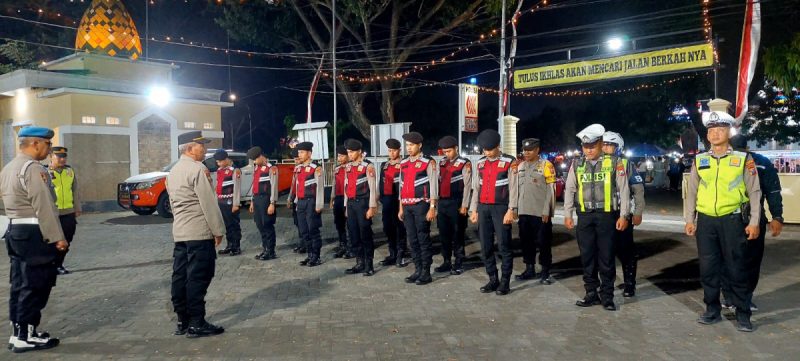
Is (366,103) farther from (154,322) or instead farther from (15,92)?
(154,322)

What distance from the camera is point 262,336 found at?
525cm

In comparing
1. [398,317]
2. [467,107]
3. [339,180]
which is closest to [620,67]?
[467,107]

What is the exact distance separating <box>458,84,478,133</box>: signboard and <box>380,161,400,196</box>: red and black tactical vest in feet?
29.9

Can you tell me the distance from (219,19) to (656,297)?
24.0m

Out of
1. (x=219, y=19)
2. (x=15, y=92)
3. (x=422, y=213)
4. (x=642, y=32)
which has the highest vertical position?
(x=219, y=19)

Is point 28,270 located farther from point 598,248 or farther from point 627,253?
point 627,253

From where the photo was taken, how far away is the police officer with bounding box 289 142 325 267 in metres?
8.77

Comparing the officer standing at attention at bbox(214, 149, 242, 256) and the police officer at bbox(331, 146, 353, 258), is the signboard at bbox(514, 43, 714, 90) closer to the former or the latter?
the police officer at bbox(331, 146, 353, 258)

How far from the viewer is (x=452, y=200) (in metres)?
8.27

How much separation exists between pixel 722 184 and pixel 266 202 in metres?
6.73

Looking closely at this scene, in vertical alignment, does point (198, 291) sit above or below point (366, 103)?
below

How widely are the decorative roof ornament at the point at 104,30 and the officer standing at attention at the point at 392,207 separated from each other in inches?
642

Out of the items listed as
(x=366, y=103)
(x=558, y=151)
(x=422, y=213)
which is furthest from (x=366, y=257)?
(x=558, y=151)

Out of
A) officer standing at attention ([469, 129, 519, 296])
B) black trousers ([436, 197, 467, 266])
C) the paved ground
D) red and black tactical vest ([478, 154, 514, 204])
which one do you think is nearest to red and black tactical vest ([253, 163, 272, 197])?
the paved ground
